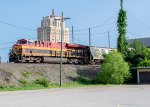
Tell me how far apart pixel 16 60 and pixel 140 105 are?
3169 centimetres

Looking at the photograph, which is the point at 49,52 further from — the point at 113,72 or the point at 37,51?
the point at 113,72

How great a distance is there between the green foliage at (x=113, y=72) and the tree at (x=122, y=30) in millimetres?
12304

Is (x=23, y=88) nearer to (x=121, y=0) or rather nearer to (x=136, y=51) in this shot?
(x=136, y=51)

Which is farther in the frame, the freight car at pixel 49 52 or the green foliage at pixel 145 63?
the green foliage at pixel 145 63

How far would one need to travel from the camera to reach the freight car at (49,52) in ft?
165

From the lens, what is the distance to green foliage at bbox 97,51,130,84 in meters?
56.9

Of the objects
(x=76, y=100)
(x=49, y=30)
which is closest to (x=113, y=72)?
(x=76, y=100)

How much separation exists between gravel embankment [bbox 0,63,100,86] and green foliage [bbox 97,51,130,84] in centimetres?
221

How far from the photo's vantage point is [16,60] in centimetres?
5088

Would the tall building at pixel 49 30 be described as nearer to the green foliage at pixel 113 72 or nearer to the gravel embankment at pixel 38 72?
the gravel embankment at pixel 38 72

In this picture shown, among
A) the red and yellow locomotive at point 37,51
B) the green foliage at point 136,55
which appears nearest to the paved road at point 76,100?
the red and yellow locomotive at point 37,51

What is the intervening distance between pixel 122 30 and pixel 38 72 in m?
28.4

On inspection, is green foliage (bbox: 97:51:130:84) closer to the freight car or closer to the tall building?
the freight car

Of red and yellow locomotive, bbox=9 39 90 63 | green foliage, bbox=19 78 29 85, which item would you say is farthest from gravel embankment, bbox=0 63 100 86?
red and yellow locomotive, bbox=9 39 90 63
